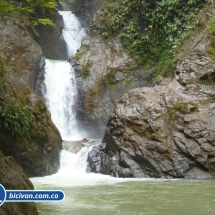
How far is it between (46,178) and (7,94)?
3.00m

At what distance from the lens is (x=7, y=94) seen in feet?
33.3

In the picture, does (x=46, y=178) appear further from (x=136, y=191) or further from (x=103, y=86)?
(x=103, y=86)

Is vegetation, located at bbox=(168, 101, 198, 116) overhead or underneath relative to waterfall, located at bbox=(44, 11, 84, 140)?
underneath

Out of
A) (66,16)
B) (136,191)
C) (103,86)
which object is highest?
(66,16)

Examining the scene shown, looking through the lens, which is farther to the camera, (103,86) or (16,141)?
(103,86)

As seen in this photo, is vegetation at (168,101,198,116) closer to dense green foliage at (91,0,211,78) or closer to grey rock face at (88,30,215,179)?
grey rock face at (88,30,215,179)

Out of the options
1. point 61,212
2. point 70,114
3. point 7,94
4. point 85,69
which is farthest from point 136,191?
point 85,69

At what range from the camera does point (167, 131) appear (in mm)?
10375

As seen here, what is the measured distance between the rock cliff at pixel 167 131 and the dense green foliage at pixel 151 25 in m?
2.39

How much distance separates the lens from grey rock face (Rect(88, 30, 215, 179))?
9.80 metres

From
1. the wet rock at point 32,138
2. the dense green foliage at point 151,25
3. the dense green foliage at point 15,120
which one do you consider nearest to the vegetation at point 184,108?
the dense green foliage at point 151,25

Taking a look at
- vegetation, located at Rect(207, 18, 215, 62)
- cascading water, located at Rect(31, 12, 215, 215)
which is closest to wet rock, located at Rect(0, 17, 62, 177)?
cascading water, located at Rect(31, 12, 215, 215)

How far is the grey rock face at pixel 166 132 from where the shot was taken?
9.80 m

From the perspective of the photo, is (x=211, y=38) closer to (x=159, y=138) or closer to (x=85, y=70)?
(x=159, y=138)
